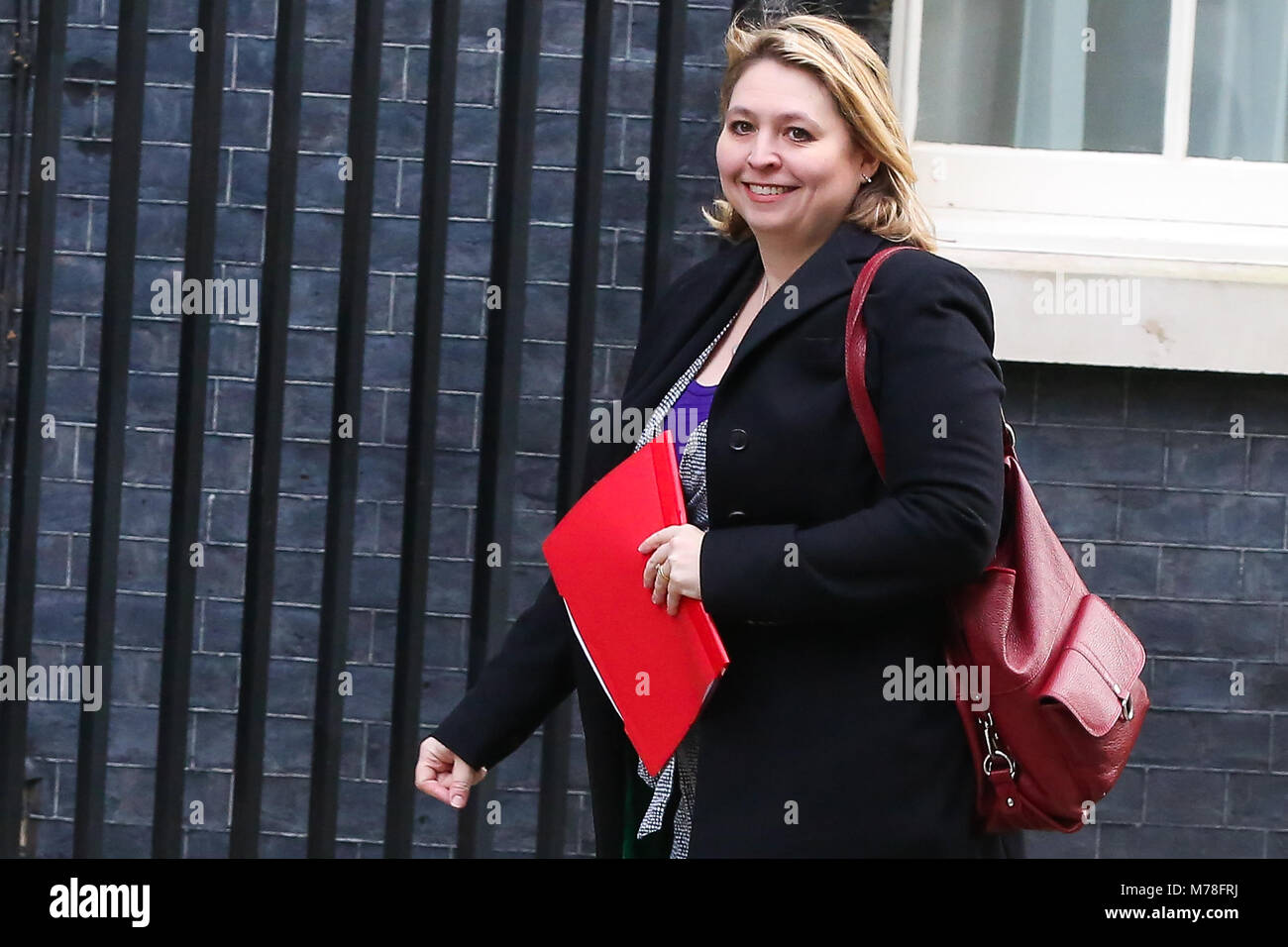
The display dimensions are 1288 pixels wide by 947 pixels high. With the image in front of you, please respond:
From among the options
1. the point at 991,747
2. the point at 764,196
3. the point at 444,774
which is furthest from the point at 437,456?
the point at 991,747

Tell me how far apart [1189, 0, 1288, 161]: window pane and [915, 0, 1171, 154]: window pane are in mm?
116

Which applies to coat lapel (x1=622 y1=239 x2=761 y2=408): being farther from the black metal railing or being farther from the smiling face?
the black metal railing

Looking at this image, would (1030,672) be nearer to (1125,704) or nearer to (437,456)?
→ (1125,704)

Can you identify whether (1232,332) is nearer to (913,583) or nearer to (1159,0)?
(1159,0)

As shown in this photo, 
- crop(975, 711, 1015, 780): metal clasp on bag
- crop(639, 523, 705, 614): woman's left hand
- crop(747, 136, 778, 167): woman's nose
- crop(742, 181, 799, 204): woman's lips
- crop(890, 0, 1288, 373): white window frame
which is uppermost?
crop(890, 0, 1288, 373): white window frame

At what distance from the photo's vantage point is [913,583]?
80.4 inches

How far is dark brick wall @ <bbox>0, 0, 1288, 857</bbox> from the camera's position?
3.98 meters

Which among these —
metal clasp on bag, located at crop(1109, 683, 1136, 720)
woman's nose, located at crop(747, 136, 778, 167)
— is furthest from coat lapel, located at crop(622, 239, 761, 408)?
metal clasp on bag, located at crop(1109, 683, 1136, 720)

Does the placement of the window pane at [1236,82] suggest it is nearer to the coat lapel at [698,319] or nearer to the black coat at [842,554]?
the coat lapel at [698,319]

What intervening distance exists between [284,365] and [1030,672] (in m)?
1.61

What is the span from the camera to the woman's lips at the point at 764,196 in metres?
2.24

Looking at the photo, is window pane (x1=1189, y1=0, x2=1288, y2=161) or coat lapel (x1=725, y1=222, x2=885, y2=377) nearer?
coat lapel (x1=725, y1=222, x2=885, y2=377)

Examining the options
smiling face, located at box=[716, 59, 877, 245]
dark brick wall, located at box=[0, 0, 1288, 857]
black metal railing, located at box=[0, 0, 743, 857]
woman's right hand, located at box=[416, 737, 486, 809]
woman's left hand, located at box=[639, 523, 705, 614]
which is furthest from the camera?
dark brick wall, located at box=[0, 0, 1288, 857]

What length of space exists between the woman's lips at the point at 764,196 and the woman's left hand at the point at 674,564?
485mm
